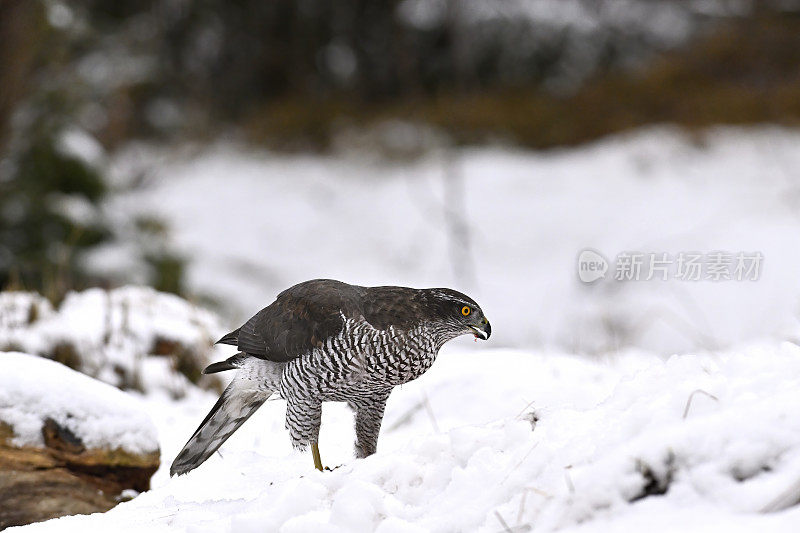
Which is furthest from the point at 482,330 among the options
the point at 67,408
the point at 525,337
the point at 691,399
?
the point at 525,337

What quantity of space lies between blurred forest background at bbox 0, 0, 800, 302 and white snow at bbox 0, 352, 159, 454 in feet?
16.2

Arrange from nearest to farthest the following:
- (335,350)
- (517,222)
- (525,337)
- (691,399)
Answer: (691,399) → (335,350) → (525,337) → (517,222)

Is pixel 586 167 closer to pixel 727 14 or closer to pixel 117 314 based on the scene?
pixel 727 14

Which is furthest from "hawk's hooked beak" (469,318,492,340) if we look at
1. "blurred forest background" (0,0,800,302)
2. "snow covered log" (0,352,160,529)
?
"blurred forest background" (0,0,800,302)

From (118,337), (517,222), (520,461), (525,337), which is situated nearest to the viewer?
(520,461)

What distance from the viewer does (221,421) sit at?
10.4ft

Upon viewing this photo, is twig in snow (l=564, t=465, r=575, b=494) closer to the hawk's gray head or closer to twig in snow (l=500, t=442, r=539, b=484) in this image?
twig in snow (l=500, t=442, r=539, b=484)

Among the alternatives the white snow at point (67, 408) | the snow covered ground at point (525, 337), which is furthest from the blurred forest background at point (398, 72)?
the white snow at point (67, 408)

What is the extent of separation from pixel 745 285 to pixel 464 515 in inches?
369

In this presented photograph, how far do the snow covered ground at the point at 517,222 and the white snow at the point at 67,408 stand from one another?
21.6 feet

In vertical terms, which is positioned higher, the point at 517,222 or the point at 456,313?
the point at 456,313

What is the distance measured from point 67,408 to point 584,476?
6.44ft

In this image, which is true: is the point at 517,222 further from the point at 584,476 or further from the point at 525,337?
the point at 584,476

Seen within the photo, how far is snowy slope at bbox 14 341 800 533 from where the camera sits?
5.80 ft
